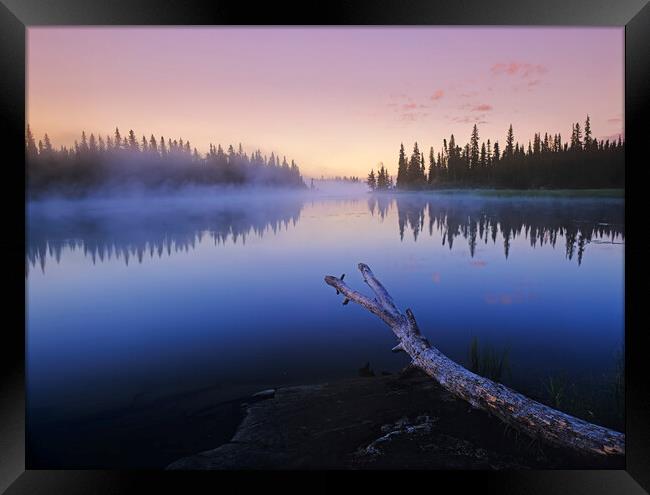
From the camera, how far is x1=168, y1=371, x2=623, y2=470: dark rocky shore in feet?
8.89

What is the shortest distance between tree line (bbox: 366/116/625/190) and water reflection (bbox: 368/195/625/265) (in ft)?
0.55

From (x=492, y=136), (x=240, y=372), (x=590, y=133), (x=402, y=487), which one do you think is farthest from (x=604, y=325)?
(x=240, y=372)

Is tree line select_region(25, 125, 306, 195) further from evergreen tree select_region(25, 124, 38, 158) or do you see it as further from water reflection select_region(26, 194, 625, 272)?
water reflection select_region(26, 194, 625, 272)

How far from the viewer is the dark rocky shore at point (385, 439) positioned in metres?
2.71

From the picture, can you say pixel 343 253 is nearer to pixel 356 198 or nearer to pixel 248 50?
pixel 356 198

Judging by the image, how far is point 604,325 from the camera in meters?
3.45

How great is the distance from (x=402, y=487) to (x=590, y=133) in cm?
318

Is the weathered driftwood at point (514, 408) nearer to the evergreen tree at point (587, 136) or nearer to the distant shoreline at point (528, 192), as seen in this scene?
the distant shoreline at point (528, 192)

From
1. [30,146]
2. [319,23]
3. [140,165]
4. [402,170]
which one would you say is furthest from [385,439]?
[30,146]

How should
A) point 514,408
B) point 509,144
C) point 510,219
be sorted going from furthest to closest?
point 510,219 < point 509,144 < point 514,408

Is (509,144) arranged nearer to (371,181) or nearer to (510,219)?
(510,219)

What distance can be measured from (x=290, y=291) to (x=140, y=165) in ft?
5.86

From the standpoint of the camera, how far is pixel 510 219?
12.6 ft

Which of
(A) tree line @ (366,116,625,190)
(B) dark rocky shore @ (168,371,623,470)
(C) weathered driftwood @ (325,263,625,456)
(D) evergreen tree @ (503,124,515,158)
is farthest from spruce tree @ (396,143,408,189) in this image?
(B) dark rocky shore @ (168,371,623,470)
